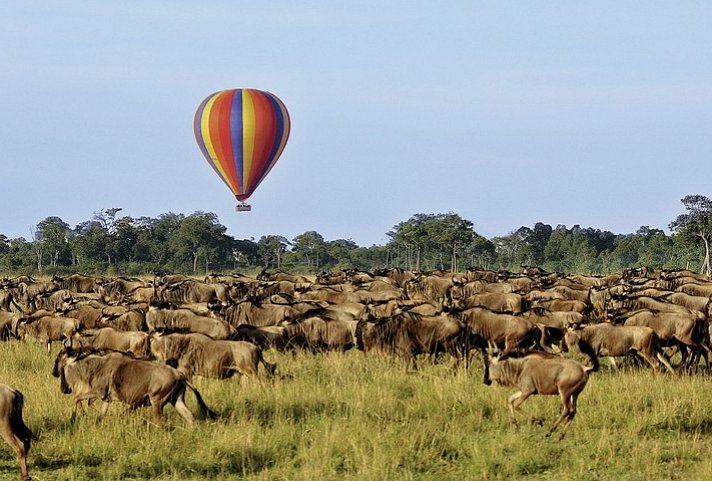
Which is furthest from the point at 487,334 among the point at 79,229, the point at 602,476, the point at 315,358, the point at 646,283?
the point at 79,229

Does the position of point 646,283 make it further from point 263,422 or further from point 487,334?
point 263,422

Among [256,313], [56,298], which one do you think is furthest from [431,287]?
[256,313]

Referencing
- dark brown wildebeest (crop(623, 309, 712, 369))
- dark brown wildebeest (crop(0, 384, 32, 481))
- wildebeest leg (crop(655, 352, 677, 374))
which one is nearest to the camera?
dark brown wildebeest (crop(0, 384, 32, 481))

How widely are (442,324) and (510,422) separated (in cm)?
467

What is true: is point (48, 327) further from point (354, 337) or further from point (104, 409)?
point (104, 409)

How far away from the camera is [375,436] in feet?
31.2

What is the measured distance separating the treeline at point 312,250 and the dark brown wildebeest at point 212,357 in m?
43.1

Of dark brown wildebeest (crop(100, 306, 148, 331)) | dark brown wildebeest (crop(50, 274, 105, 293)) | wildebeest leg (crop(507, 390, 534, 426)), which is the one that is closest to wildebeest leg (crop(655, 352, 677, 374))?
wildebeest leg (crop(507, 390, 534, 426))

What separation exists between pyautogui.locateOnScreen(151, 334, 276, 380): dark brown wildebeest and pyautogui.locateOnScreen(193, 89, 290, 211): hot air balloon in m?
26.9

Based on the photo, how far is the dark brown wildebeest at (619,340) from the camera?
534 inches

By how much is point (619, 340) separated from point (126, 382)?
7.22 metres

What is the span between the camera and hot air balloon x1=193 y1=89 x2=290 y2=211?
125ft


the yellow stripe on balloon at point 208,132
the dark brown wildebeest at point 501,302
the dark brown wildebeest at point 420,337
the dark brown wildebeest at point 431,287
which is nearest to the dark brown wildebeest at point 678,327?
the dark brown wildebeest at point 420,337

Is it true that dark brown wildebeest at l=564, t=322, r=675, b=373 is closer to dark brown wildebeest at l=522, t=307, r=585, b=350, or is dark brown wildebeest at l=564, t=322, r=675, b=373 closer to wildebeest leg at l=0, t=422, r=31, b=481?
dark brown wildebeest at l=522, t=307, r=585, b=350
